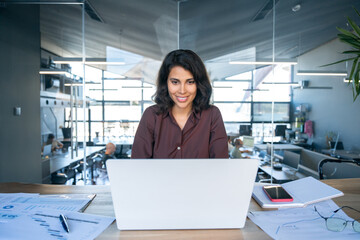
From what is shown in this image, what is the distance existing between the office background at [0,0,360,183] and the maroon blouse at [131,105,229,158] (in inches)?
98.3

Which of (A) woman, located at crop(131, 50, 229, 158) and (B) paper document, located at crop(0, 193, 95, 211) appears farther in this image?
(A) woman, located at crop(131, 50, 229, 158)

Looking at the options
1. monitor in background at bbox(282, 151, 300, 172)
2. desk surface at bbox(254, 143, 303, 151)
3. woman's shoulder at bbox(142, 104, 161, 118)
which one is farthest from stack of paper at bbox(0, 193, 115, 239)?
monitor in background at bbox(282, 151, 300, 172)

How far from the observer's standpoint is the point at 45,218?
90 centimetres

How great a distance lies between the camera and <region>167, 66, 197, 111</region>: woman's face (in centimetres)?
143

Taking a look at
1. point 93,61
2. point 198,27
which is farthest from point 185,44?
point 93,61

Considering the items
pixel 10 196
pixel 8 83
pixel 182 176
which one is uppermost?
pixel 8 83

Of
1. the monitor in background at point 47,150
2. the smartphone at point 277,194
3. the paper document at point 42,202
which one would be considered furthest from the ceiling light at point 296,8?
the monitor in background at point 47,150

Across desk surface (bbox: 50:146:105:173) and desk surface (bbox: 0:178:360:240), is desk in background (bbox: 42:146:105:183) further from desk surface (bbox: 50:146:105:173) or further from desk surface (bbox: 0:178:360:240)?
desk surface (bbox: 0:178:360:240)

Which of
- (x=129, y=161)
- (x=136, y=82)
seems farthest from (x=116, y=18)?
(x=129, y=161)

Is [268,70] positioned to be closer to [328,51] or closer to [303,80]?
[303,80]

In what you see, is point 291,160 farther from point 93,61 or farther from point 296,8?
point 93,61

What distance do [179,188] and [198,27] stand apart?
3.98 metres

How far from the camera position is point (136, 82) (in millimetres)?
3990

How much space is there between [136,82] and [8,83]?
1979 mm
